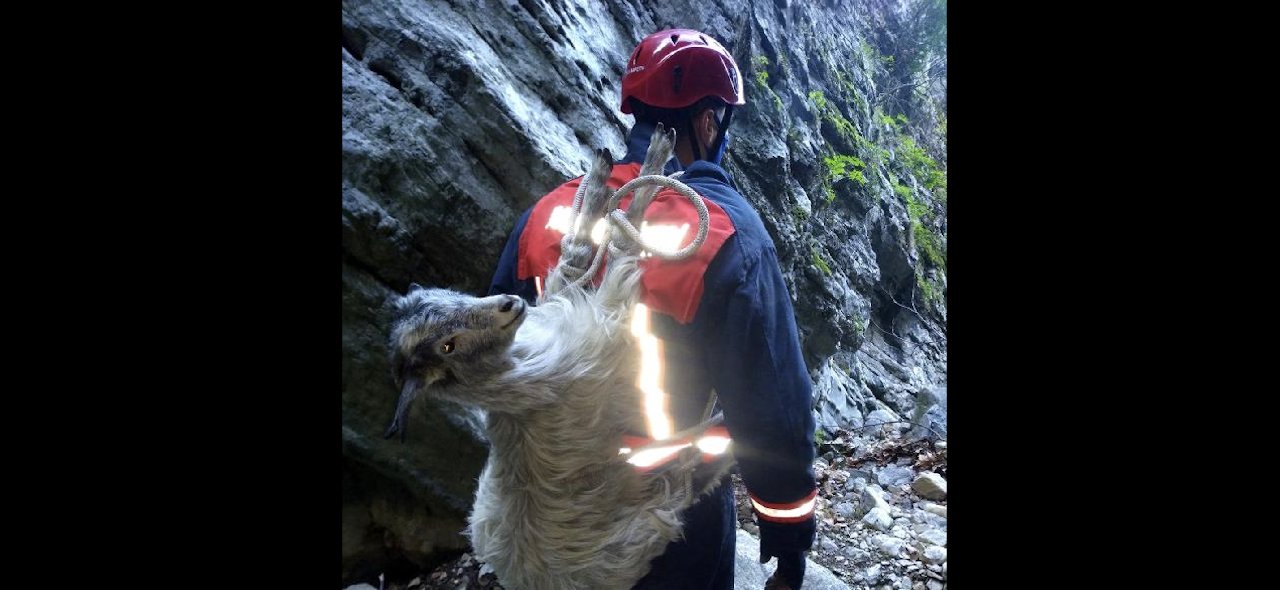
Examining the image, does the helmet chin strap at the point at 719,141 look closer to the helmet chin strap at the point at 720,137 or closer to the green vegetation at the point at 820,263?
the helmet chin strap at the point at 720,137

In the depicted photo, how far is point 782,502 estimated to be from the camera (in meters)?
0.96

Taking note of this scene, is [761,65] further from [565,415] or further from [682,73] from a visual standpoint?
[565,415]

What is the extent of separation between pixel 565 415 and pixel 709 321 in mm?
309

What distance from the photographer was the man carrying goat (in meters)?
0.89

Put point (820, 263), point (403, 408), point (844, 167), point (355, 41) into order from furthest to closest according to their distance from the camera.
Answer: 1. point (820, 263)
2. point (844, 167)
3. point (355, 41)
4. point (403, 408)

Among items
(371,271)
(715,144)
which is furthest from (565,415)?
(371,271)

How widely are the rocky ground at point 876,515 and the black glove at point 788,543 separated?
299 millimetres

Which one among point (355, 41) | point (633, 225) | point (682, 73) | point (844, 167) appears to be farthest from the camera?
point (844, 167)

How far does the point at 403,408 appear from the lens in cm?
81
